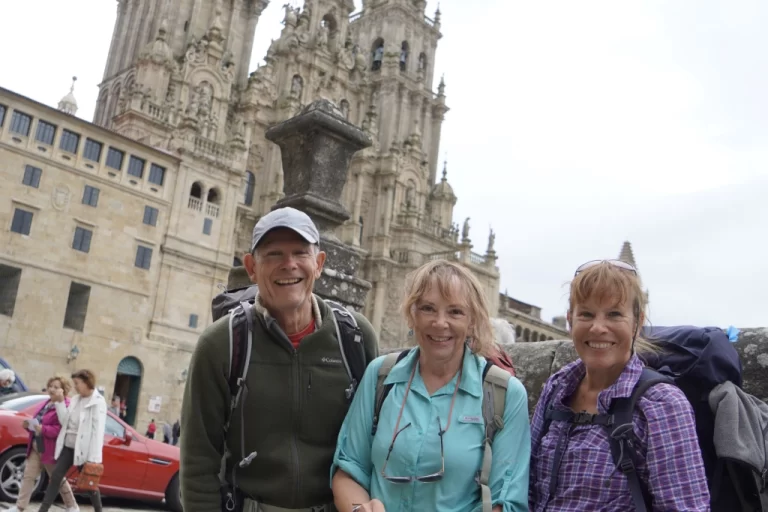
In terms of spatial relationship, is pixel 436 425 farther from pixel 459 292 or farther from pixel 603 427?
pixel 603 427

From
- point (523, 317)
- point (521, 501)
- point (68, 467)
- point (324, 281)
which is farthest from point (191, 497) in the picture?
point (523, 317)

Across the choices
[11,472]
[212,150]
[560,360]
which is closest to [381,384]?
[560,360]

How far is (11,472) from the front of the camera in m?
9.63

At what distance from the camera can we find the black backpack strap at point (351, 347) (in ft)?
11.1

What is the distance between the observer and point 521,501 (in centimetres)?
271

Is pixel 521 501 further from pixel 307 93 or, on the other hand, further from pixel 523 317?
pixel 523 317

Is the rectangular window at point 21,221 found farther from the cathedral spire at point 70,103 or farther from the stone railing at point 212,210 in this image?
the cathedral spire at point 70,103

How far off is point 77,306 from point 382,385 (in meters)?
27.9

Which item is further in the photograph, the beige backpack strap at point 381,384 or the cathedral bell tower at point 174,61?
the cathedral bell tower at point 174,61

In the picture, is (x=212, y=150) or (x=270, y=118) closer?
(x=212, y=150)

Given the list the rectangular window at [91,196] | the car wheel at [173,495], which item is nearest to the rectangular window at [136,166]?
the rectangular window at [91,196]

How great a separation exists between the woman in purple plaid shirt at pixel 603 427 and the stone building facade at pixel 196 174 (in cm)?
2619

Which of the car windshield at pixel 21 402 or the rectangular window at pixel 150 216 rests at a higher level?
the rectangular window at pixel 150 216

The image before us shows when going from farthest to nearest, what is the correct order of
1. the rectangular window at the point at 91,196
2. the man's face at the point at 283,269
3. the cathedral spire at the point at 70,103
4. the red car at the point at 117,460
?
the cathedral spire at the point at 70,103, the rectangular window at the point at 91,196, the red car at the point at 117,460, the man's face at the point at 283,269
